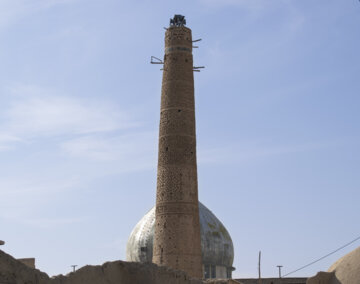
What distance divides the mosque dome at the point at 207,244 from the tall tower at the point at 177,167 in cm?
744

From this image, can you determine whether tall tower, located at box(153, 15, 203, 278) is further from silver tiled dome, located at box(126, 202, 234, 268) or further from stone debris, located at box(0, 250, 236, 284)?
stone debris, located at box(0, 250, 236, 284)

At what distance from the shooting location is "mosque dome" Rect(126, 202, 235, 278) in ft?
115

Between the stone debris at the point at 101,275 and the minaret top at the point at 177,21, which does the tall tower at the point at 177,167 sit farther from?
the stone debris at the point at 101,275

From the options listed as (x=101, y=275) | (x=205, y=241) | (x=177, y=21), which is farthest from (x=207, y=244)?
(x=101, y=275)

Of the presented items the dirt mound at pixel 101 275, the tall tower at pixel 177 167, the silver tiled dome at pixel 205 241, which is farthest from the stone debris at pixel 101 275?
the silver tiled dome at pixel 205 241

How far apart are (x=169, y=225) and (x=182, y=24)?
7.52 meters

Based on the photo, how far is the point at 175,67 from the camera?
2811cm

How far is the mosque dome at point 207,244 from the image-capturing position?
3503 cm

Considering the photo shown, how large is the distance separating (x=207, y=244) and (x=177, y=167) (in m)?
8.63

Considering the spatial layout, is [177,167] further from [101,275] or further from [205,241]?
[101,275]

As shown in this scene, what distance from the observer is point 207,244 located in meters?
35.1

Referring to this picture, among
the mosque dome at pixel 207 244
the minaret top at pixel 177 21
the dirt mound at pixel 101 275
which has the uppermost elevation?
the minaret top at pixel 177 21

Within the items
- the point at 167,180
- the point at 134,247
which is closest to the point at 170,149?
the point at 167,180

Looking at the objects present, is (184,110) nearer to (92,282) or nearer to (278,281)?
(278,281)
